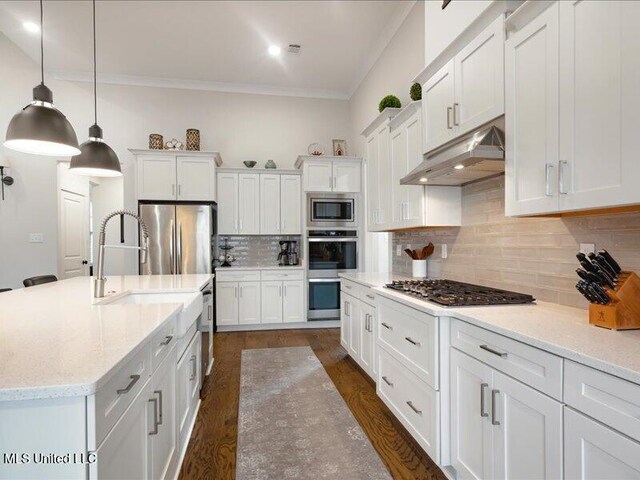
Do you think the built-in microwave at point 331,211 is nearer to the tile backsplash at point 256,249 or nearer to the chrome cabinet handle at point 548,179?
the tile backsplash at point 256,249

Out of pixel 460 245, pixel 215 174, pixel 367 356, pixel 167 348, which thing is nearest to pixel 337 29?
pixel 215 174

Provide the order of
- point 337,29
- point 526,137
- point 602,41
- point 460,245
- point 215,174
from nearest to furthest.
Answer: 1. point 602,41
2. point 526,137
3. point 460,245
4. point 337,29
5. point 215,174

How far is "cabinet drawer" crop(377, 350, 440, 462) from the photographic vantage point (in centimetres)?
186

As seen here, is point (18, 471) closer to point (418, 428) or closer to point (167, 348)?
point (167, 348)

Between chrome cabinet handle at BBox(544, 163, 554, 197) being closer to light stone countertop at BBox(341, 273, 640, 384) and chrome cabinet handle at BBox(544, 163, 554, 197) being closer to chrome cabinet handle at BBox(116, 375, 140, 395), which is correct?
light stone countertop at BBox(341, 273, 640, 384)

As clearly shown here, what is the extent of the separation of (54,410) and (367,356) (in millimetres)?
2505

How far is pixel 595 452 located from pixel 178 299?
2.30 metres

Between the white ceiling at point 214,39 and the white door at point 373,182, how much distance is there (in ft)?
4.08

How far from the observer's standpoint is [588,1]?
1.31 meters

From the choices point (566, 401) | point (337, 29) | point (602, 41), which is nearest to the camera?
point (566, 401)

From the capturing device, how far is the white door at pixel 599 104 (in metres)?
1.18

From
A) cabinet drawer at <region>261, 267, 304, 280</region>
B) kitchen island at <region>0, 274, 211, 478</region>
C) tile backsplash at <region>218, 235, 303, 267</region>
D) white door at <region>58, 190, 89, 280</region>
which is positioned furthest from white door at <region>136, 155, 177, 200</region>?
kitchen island at <region>0, 274, 211, 478</region>

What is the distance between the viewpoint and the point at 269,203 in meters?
5.04

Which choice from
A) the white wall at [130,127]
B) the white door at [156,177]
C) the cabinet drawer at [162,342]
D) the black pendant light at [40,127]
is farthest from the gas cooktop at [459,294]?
the white wall at [130,127]
